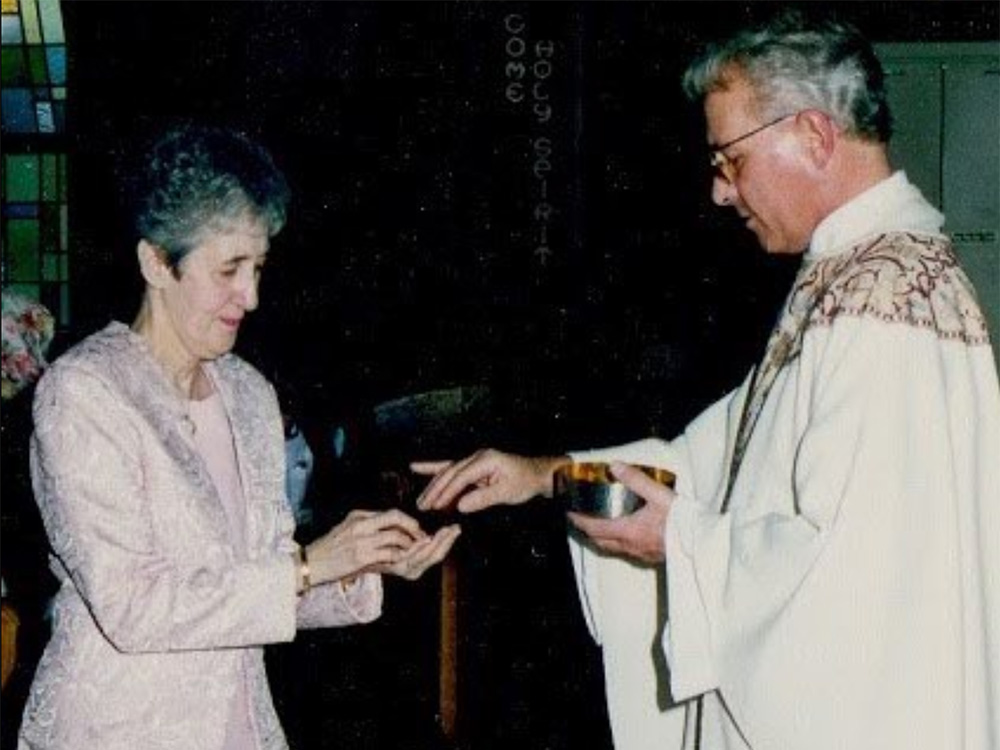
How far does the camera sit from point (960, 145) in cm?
608

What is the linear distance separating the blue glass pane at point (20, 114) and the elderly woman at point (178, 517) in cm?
469

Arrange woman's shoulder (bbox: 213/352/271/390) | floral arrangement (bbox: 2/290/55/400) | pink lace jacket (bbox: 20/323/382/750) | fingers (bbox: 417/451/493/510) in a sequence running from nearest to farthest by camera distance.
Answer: pink lace jacket (bbox: 20/323/382/750)
woman's shoulder (bbox: 213/352/271/390)
fingers (bbox: 417/451/493/510)
floral arrangement (bbox: 2/290/55/400)

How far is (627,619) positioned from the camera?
2.53 m

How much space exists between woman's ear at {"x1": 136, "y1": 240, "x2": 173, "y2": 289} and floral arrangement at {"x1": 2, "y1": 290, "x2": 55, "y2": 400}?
1.93 meters

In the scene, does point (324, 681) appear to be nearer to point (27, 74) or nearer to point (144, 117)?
point (144, 117)

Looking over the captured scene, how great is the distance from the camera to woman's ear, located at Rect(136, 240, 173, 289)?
6.74ft

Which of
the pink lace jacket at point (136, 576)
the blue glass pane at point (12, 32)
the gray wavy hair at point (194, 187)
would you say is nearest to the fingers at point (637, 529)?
the pink lace jacket at point (136, 576)

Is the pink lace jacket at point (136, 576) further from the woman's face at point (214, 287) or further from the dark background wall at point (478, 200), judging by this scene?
the dark background wall at point (478, 200)

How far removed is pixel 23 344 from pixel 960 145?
173 inches

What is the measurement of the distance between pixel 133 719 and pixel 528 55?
458 centimetres

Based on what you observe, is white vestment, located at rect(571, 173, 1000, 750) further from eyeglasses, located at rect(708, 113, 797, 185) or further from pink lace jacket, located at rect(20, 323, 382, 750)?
pink lace jacket, located at rect(20, 323, 382, 750)

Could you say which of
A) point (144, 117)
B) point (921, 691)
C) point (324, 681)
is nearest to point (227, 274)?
point (921, 691)

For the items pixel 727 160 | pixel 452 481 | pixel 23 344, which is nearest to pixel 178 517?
pixel 452 481

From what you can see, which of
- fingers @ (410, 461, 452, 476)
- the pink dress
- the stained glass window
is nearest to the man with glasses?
fingers @ (410, 461, 452, 476)
